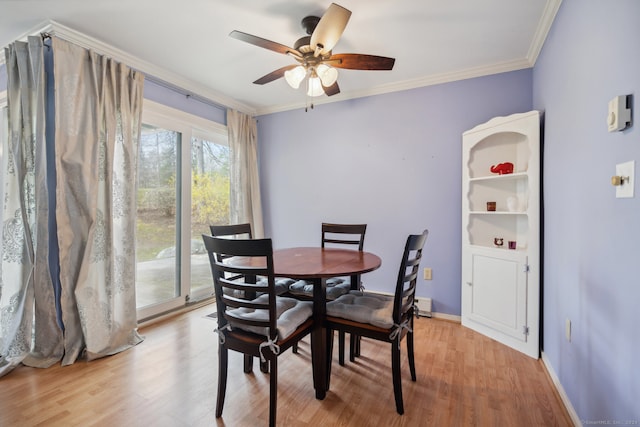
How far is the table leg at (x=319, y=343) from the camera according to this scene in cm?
169

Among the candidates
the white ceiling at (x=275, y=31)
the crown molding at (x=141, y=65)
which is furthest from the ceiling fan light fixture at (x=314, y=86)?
the crown molding at (x=141, y=65)

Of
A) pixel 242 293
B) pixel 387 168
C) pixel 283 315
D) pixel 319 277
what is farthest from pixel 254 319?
pixel 387 168

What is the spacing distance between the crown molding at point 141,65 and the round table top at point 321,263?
2088mm

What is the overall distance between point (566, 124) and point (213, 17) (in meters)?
2.39

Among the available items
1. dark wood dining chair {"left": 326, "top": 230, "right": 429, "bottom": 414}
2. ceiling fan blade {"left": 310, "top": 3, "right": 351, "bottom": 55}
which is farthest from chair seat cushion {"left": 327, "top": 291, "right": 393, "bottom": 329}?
ceiling fan blade {"left": 310, "top": 3, "right": 351, "bottom": 55}

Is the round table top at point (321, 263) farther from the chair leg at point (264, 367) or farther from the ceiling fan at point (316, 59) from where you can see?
the ceiling fan at point (316, 59)

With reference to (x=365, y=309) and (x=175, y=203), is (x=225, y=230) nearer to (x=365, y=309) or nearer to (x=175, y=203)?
(x=175, y=203)

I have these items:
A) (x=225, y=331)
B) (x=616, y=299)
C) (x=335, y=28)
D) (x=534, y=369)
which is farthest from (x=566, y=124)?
(x=225, y=331)

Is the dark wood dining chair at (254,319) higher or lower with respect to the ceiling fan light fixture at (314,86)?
lower

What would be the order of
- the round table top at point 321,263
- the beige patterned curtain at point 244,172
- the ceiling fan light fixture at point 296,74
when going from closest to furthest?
1. the round table top at point 321,263
2. the ceiling fan light fixture at point 296,74
3. the beige patterned curtain at point 244,172

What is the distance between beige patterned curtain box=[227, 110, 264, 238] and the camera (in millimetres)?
3664

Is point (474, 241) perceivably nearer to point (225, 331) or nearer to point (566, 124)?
point (566, 124)

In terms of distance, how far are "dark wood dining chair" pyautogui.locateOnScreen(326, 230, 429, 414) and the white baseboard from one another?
31.4 inches

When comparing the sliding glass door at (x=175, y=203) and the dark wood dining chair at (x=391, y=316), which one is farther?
the sliding glass door at (x=175, y=203)
